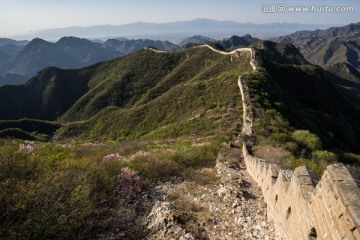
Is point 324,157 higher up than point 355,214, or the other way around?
point 355,214

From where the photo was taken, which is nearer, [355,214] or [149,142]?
[355,214]

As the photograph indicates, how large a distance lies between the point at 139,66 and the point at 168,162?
3076 inches

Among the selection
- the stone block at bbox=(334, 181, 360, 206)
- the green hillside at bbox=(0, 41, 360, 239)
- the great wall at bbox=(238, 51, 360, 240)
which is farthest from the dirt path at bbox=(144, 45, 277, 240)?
the stone block at bbox=(334, 181, 360, 206)

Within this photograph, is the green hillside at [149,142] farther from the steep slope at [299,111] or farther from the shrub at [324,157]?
the steep slope at [299,111]

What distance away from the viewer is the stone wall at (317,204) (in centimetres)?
380

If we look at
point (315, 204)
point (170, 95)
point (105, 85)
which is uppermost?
point (315, 204)

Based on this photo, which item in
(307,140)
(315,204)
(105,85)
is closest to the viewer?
(315,204)

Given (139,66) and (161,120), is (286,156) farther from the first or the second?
(139,66)

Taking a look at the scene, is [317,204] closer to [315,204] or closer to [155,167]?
[315,204]

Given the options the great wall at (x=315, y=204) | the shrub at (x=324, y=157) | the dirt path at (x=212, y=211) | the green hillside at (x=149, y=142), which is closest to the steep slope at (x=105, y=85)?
the green hillside at (x=149, y=142)

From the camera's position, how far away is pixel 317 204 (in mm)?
4801

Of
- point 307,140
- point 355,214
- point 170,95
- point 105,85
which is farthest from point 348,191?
point 105,85

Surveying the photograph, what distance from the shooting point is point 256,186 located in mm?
11172

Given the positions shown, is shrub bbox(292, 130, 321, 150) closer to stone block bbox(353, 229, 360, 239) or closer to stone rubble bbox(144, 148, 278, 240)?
stone rubble bbox(144, 148, 278, 240)
